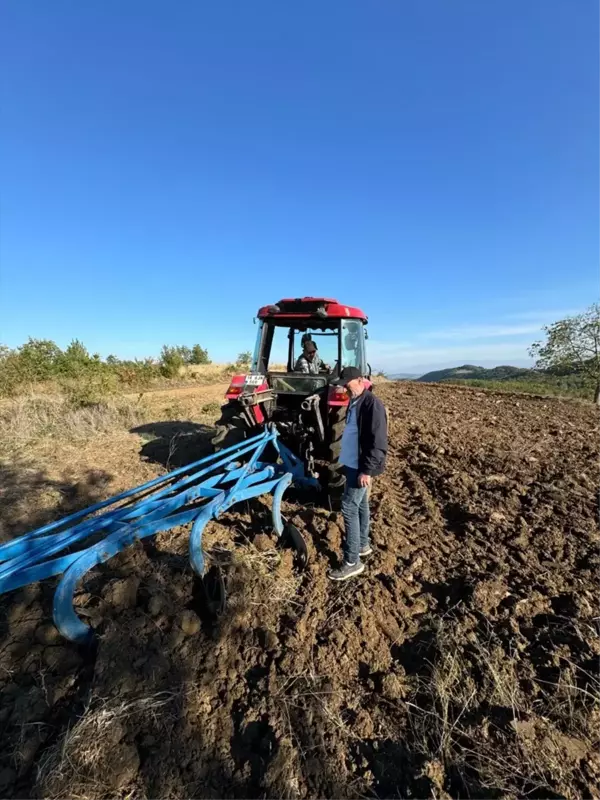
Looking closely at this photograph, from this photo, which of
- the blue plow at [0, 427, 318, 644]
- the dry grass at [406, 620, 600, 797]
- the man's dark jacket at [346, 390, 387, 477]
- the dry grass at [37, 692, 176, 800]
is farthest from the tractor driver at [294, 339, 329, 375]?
the dry grass at [37, 692, 176, 800]

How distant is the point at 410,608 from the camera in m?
2.76

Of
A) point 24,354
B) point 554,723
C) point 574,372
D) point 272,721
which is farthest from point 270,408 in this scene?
point 574,372

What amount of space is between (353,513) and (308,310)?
8.35 feet

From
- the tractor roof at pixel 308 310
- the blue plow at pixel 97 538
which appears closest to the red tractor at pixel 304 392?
the tractor roof at pixel 308 310

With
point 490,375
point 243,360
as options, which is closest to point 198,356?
point 243,360

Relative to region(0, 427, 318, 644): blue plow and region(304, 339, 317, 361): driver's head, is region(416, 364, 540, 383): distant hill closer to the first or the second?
region(304, 339, 317, 361): driver's head

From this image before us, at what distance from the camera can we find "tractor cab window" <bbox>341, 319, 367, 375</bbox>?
482 cm

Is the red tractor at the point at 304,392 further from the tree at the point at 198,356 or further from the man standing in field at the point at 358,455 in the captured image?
the tree at the point at 198,356

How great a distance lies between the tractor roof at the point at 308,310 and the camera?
15.3 feet

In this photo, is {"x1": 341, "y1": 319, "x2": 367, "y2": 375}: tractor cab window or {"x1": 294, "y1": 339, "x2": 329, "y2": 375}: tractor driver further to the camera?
{"x1": 294, "y1": 339, "x2": 329, "y2": 375}: tractor driver

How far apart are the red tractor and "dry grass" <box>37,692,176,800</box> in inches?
102

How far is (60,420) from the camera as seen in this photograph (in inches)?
291

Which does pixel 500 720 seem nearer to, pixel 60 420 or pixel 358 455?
pixel 358 455

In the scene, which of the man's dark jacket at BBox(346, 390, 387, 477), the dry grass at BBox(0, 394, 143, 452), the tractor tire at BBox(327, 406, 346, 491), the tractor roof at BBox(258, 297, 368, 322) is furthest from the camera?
the dry grass at BBox(0, 394, 143, 452)
